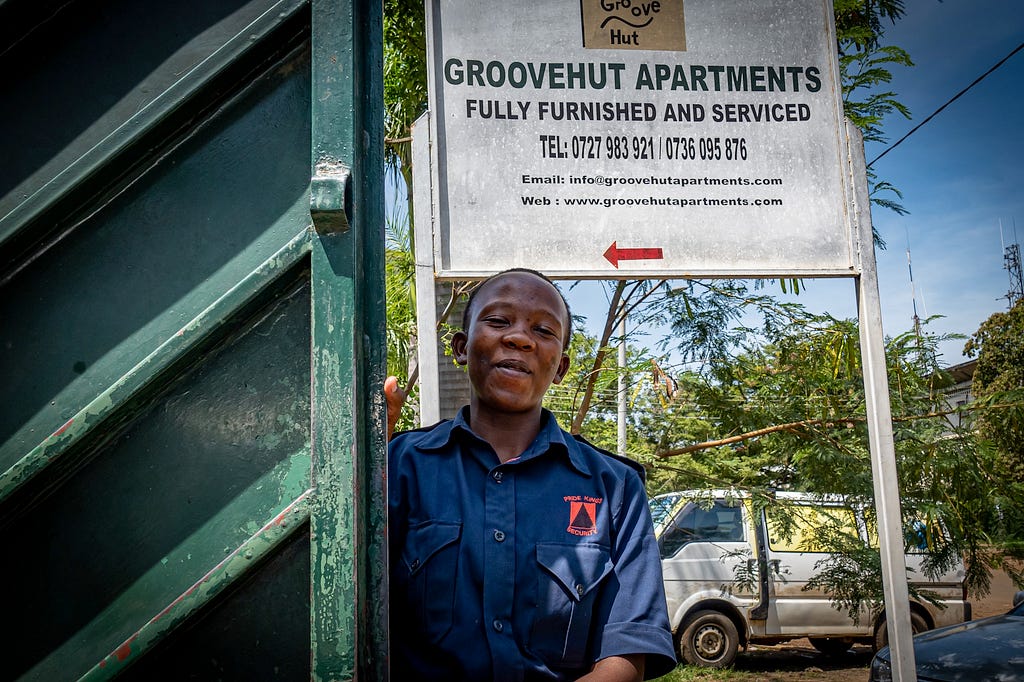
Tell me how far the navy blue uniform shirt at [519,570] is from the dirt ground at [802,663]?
20.9 ft

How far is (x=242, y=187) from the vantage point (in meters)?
1.07

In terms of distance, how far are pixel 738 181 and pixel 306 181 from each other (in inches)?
72.3

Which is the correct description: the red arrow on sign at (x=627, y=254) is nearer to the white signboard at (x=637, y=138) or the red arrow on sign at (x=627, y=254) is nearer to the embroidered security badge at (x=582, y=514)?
the white signboard at (x=637, y=138)

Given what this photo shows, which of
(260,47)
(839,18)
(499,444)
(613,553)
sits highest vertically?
(839,18)

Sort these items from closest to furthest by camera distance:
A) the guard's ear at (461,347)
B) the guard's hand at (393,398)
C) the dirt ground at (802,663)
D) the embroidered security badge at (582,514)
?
the guard's hand at (393,398) → the embroidered security badge at (582,514) → the guard's ear at (461,347) → the dirt ground at (802,663)

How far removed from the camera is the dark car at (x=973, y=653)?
12.7 ft

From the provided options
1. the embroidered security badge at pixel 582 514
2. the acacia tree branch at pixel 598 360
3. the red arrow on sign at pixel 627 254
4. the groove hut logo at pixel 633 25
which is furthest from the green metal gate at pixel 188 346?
the acacia tree branch at pixel 598 360

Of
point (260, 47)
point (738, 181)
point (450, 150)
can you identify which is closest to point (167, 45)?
point (260, 47)

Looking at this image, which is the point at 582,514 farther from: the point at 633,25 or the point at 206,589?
the point at 633,25

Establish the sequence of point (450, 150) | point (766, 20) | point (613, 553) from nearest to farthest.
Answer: point (613, 553) → point (450, 150) → point (766, 20)

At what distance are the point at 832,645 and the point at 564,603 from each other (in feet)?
25.7

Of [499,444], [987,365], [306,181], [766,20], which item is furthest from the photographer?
[987,365]

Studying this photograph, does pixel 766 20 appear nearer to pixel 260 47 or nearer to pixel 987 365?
pixel 260 47

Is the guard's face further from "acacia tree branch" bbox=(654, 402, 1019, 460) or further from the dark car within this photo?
the dark car
